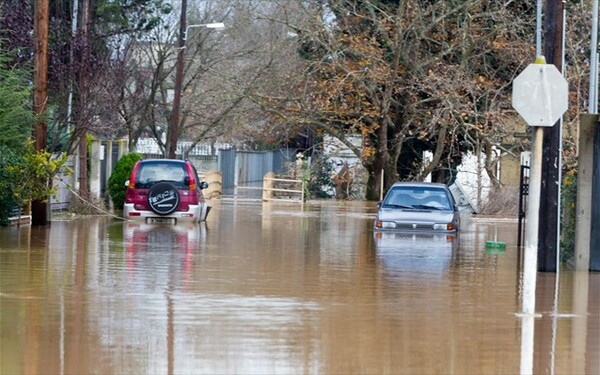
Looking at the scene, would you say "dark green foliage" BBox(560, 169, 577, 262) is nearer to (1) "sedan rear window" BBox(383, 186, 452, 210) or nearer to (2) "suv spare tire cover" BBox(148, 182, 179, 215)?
(1) "sedan rear window" BBox(383, 186, 452, 210)

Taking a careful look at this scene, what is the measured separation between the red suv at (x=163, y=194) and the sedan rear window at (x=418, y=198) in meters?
5.61

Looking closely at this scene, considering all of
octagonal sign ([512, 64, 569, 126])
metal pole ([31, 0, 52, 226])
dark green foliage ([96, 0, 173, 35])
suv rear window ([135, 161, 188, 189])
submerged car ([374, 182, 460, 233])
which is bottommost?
submerged car ([374, 182, 460, 233])

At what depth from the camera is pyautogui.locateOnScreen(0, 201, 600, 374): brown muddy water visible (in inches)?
422

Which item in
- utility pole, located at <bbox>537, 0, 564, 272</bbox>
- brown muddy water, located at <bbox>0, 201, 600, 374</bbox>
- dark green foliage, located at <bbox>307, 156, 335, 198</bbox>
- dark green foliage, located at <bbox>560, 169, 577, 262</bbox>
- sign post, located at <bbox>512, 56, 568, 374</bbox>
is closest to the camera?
brown muddy water, located at <bbox>0, 201, 600, 374</bbox>

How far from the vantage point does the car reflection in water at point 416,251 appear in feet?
65.0

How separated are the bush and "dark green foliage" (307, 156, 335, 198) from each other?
17.6 metres

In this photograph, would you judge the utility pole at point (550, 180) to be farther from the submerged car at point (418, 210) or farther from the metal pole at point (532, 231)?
the submerged car at point (418, 210)

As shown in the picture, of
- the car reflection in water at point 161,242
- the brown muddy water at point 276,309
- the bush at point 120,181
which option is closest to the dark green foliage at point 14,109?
the brown muddy water at point 276,309

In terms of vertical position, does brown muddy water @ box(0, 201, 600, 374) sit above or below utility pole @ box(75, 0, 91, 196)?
below

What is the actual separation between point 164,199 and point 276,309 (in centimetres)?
1628

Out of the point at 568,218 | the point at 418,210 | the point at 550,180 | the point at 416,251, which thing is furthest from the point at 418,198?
the point at 550,180

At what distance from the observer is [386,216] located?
87.9ft

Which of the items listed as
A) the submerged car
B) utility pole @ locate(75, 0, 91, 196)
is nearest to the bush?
utility pole @ locate(75, 0, 91, 196)

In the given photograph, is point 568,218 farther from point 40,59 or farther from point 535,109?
point 40,59
